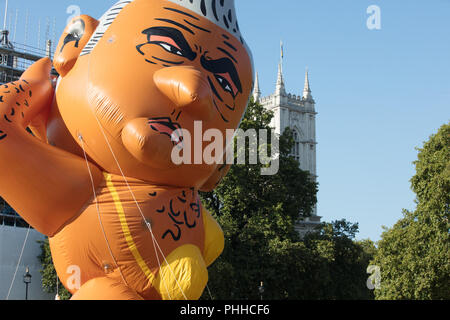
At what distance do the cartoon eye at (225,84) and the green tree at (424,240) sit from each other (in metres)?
16.1

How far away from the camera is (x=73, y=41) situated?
1051 cm

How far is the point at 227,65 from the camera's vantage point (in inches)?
405

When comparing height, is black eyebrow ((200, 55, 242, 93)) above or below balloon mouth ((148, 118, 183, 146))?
above

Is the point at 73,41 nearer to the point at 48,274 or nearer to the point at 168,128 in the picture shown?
the point at 168,128

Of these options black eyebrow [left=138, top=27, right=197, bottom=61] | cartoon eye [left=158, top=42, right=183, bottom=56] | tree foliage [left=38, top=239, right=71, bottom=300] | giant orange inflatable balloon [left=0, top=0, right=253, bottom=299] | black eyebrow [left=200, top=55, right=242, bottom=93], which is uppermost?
black eyebrow [left=138, top=27, right=197, bottom=61]

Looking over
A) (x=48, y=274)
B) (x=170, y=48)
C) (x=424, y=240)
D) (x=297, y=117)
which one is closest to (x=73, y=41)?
(x=170, y=48)

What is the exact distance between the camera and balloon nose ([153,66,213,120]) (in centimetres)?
925

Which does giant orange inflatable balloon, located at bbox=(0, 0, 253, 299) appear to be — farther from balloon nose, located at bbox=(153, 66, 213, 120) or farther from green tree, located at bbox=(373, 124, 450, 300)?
green tree, located at bbox=(373, 124, 450, 300)

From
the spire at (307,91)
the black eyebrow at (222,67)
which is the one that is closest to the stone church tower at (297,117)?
the spire at (307,91)

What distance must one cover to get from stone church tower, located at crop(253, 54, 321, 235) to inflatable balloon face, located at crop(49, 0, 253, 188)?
Answer: 233 ft

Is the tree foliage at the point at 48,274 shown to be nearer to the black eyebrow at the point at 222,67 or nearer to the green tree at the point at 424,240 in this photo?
the green tree at the point at 424,240

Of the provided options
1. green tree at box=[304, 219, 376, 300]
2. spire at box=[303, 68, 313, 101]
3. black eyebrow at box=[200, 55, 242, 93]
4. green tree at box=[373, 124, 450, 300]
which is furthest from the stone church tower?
black eyebrow at box=[200, 55, 242, 93]

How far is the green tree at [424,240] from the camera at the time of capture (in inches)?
929

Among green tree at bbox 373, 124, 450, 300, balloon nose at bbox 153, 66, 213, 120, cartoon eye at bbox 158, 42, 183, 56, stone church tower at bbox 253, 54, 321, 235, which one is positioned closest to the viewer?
balloon nose at bbox 153, 66, 213, 120
